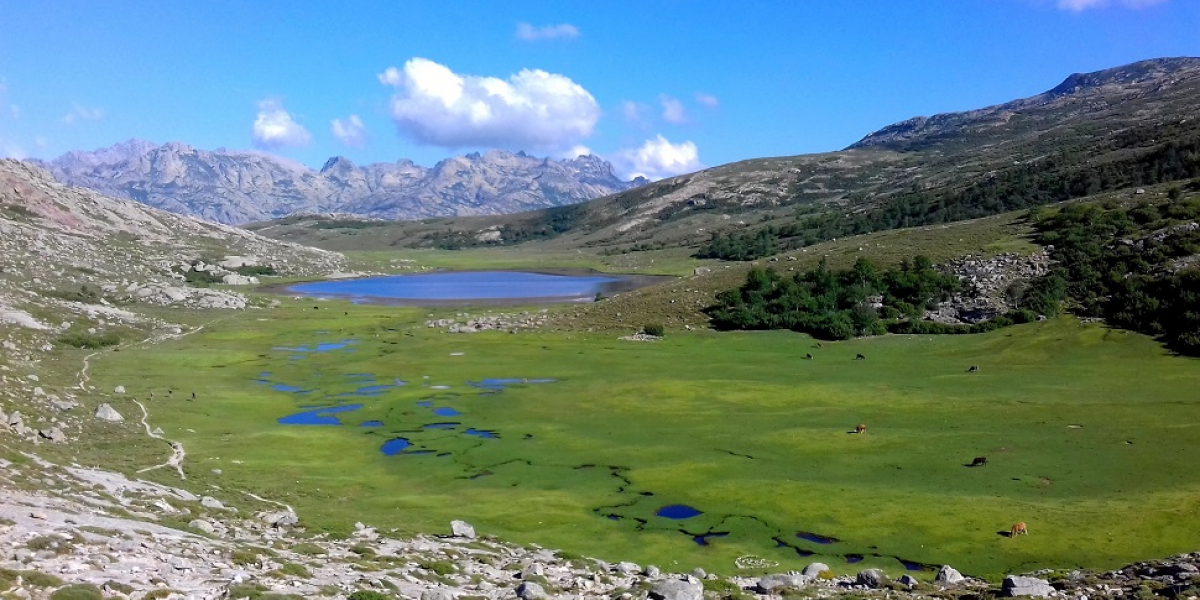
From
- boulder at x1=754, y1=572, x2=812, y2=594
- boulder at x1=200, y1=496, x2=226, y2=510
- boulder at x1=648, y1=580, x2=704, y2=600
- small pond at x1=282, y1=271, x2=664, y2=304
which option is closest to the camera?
boulder at x1=648, y1=580, x2=704, y2=600

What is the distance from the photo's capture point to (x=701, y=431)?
45.4m

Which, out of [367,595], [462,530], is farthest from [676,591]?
[462,530]

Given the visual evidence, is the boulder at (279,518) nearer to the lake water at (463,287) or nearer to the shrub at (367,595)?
the shrub at (367,595)

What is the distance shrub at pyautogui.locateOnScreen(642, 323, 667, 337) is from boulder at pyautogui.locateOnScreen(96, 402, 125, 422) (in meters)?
52.2

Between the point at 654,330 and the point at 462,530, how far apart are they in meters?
58.3

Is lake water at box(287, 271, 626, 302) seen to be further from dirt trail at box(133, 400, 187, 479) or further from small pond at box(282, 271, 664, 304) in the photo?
dirt trail at box(133, 400, 187, 479)

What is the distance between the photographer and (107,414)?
40375 mm

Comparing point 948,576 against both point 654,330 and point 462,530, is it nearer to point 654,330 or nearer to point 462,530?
point 462,530

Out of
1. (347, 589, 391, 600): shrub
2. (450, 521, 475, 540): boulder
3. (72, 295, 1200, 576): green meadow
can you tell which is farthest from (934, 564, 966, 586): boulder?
(347, 589, 391, 600): shrub

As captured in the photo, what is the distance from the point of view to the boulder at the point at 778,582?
22.5 metres

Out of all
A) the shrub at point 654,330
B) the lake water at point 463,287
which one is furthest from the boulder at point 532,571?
the lake water at point 463,287

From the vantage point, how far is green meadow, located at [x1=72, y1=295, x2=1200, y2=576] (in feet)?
94.4

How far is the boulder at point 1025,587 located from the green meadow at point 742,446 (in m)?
4.14

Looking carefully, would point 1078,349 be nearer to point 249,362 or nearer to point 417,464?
point 417,464
